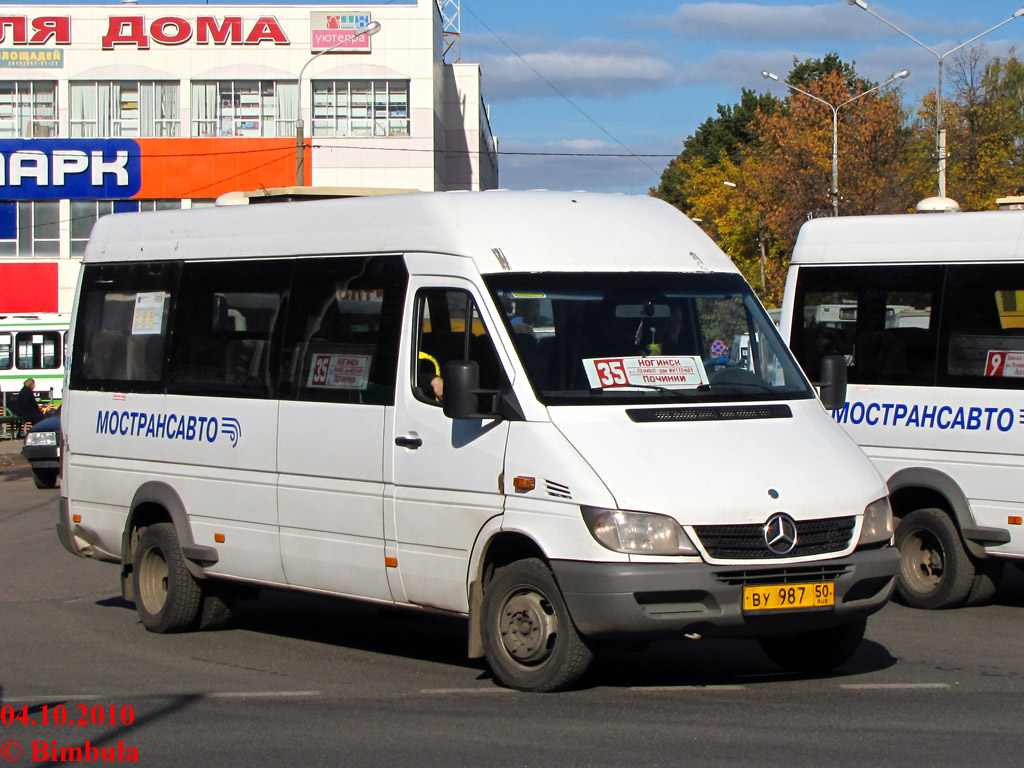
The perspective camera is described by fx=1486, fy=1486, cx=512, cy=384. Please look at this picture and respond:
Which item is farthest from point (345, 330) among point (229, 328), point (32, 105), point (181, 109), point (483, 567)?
point (32, 105)

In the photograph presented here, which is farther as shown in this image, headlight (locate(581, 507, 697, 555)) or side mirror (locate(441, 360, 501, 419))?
side mirror (locate(441, 360, 501, 419))

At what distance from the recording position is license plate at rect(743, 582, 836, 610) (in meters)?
7.01

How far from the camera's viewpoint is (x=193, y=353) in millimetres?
9828

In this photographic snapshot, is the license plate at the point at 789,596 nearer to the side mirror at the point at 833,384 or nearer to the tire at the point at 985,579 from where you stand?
the side mirror at the point at 833,384

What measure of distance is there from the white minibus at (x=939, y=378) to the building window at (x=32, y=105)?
167 ft

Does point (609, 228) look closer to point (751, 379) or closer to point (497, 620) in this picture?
point (751, 379)

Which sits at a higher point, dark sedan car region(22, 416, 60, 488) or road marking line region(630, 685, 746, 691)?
dark sedan car region(22, 416, 60, 488)

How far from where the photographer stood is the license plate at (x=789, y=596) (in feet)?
23.0

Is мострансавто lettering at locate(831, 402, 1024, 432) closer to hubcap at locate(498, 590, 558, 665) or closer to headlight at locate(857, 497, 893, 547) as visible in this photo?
headlight at locate(857, 497, 893, 547)

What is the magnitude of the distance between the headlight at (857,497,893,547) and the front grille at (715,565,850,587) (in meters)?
0.23

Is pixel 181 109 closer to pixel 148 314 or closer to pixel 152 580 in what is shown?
pixel 148 314

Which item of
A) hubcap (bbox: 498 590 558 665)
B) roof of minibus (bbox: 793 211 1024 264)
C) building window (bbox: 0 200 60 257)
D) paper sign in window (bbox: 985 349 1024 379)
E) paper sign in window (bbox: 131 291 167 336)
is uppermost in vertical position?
building window (bbox: 0 200 60 257)

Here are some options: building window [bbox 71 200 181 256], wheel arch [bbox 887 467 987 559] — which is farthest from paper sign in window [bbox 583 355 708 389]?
building window [bbox 71 200 181 256]
